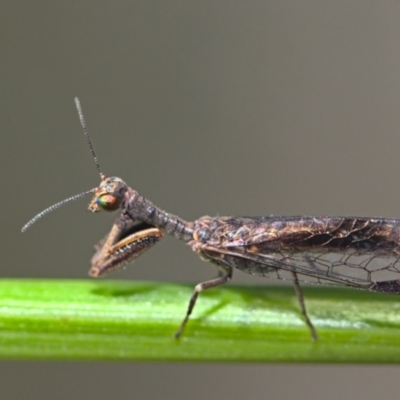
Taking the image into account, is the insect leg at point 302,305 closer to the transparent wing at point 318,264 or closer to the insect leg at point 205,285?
the transparent wing at point 318,264

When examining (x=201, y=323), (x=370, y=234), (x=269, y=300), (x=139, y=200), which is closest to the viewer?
(x=201, y=323)

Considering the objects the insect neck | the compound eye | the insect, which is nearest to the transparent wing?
the insect

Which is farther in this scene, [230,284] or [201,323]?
[230,284]

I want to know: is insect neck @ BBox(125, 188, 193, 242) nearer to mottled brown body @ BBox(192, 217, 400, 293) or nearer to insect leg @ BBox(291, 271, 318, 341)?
mottled brown body @ BBox(192, 217, 400, 293)

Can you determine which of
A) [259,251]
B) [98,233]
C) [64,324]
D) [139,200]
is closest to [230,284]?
[259,251]

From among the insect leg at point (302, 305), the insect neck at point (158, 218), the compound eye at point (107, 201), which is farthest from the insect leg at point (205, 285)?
the compound eye at point (107, 201)

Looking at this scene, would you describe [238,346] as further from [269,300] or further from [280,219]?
[280,219]
